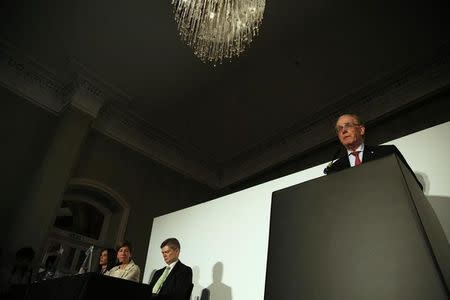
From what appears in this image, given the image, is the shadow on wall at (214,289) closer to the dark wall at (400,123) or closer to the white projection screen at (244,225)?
the white projection screen at (244,225)

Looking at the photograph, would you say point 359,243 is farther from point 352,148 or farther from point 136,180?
point 136,180

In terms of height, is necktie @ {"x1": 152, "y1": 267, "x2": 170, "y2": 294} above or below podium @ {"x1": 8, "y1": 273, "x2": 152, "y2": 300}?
above

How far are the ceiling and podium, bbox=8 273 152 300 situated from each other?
3.89 metres

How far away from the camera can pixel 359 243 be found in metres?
1.04

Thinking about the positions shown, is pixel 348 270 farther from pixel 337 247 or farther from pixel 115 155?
pixel 115 155

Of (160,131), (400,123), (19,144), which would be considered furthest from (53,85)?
(400,123)

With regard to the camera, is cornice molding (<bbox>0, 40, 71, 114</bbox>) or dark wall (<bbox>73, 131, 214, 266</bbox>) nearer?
cornice molding (<bbox>0, 40, 71, 114</bbox>)

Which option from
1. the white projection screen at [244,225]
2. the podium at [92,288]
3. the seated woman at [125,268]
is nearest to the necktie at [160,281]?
the white projection screen at [244,225]

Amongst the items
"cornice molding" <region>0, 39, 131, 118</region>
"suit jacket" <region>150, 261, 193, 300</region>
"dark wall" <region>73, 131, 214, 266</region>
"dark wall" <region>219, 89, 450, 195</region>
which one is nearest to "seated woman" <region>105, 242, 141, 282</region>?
"suit jacket" <region>150, 261, 193, 300</region>

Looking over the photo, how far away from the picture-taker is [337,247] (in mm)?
1063

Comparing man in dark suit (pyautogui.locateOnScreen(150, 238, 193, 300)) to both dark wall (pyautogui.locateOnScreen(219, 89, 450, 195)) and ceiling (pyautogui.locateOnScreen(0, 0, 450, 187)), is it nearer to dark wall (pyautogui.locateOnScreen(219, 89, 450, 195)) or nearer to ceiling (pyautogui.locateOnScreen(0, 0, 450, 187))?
ceiling (pyautogui.locateOnScreen(0, 0, 450, 187))

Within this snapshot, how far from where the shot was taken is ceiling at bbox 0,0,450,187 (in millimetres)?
4836

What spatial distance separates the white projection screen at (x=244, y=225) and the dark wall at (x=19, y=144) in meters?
3.10

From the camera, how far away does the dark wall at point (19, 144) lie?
5280mm
